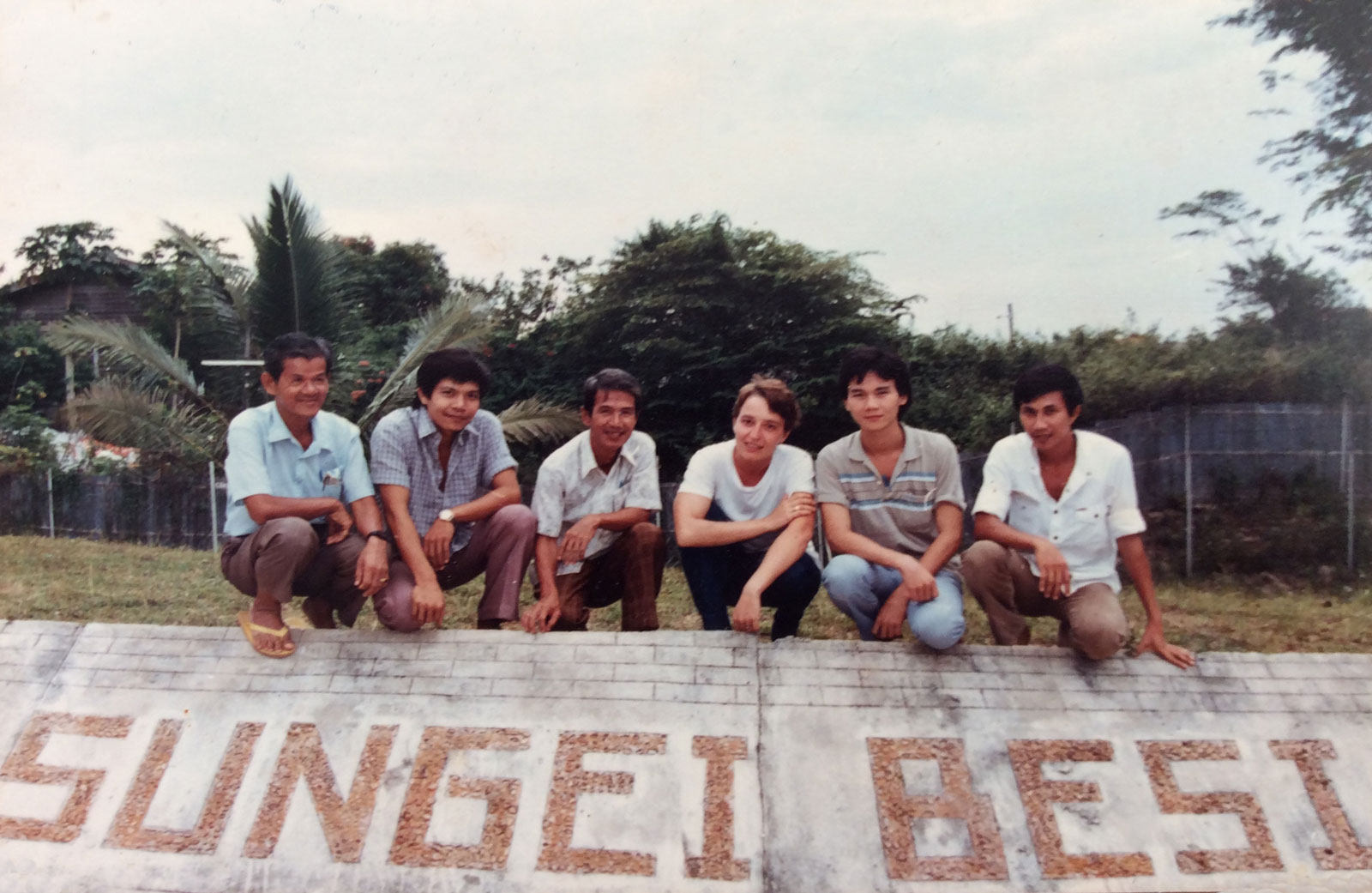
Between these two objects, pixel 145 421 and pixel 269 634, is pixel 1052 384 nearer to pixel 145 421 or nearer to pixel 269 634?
pixel 269 634

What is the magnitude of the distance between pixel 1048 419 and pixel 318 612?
2.59m

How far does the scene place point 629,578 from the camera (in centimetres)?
358

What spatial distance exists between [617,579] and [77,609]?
8.54 ft

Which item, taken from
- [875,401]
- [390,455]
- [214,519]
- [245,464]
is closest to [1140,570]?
[875,401]

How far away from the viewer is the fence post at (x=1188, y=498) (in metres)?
5.07

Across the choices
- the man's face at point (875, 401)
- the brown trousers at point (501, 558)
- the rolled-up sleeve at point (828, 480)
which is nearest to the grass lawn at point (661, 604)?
the brown trousers at point (501, 558)

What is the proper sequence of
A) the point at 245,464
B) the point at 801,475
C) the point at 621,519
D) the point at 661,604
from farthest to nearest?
the point at 661,604 → the point at 621,519 → the point at 801,475 → the point at 245,464

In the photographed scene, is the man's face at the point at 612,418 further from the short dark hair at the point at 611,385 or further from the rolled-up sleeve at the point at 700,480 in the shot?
the rolled-up sleeve at the point at 700,480

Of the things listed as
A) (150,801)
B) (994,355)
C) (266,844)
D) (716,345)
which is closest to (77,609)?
(150,801)

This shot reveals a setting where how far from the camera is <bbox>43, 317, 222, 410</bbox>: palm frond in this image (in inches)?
209

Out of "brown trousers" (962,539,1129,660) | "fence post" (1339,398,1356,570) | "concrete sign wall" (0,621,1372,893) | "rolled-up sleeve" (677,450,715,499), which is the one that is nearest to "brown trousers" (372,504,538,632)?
"concrete sign wall" (0,621,1372,893)

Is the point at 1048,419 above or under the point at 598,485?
above

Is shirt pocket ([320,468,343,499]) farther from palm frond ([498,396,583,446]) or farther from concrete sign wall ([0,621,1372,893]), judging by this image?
palm frond ([498,396,583,446])

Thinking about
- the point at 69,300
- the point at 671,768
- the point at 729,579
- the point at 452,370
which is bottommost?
the point at 671,768
